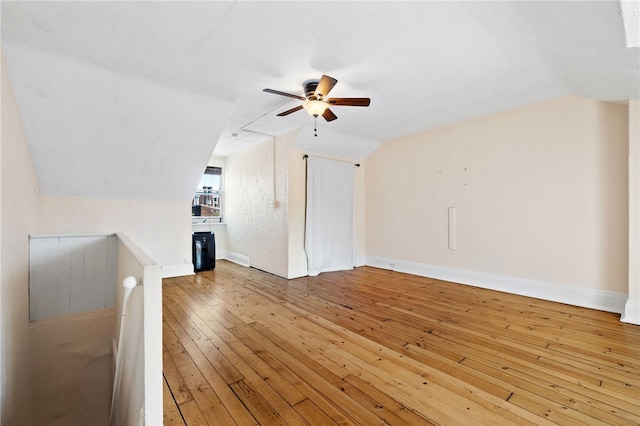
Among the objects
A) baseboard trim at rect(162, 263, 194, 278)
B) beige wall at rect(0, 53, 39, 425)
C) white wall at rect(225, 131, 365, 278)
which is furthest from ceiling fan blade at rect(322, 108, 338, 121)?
baseboard trim at rect(162, 263, 194, 278)

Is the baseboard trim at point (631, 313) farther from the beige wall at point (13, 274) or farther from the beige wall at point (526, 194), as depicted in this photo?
the beige wall at point (13, 274)

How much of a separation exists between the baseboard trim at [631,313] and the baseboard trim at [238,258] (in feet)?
17.6

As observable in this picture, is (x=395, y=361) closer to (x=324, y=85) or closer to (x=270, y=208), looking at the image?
(x=324, y=85)

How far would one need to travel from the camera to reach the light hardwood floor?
1.52 meters

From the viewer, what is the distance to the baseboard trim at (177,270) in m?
4.64

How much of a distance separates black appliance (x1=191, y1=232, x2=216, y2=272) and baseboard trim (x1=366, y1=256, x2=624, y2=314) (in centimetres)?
369

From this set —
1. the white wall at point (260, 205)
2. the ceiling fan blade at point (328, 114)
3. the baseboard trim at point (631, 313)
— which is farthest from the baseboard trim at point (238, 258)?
the baseboard trim at point (631, 313)

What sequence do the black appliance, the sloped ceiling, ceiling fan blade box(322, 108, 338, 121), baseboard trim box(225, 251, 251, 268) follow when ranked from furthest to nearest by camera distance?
baseboard trim box(225, 251, 251, 268), the black appliance, ceiling fan blade box(322, 108, 338, 121), the sloped ceiling

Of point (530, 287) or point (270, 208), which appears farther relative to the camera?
point (270, 208)

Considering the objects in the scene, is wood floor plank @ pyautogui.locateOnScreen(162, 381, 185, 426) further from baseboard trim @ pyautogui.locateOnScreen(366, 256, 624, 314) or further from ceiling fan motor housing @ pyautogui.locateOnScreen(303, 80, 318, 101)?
baseboard trim @ pyautogui.locateOnScreen(366, 256, 624, 314)

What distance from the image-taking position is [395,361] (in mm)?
2025

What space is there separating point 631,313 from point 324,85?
3849mm

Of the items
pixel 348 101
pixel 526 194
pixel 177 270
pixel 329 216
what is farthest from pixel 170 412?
pixel 526 194

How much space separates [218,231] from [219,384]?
16.6 ft
